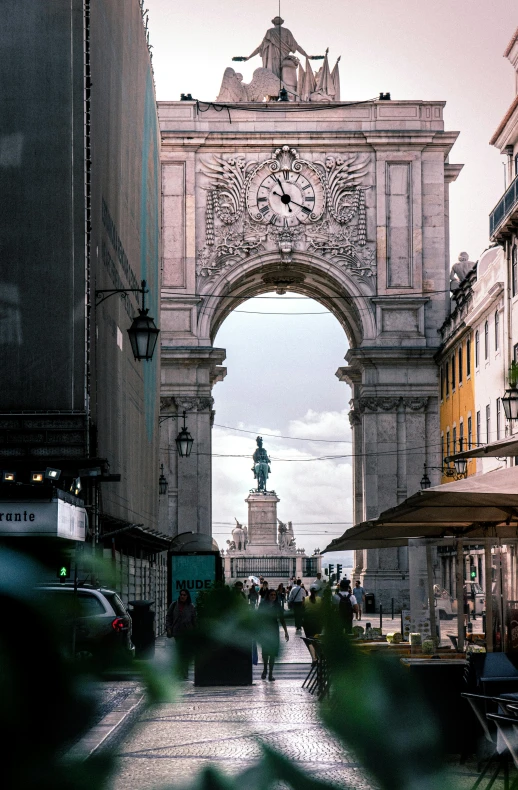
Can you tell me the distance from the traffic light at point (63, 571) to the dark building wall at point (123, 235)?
21878 mm

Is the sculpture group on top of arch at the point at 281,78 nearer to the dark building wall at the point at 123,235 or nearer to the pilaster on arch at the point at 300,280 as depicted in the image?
the pilaster on arch at the point at 300,280

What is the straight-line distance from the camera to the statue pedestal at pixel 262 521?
77.5 metres

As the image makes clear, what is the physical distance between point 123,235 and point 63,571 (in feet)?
94.4

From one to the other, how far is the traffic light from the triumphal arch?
56.0 meters

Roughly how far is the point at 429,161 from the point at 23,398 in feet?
131

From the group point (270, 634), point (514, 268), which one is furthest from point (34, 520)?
point (514, 268)

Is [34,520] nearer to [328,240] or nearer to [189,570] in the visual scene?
[189,570]

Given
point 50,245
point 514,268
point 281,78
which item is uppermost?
point 281,78

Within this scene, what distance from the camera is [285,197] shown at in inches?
2349

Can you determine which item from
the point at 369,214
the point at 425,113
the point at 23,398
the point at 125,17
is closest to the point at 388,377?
the point at 369,214

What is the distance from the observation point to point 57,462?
21.1 metres

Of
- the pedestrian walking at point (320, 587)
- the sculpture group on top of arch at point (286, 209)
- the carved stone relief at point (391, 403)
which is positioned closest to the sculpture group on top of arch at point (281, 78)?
the sculpture group on top of arch at point (286, 209)

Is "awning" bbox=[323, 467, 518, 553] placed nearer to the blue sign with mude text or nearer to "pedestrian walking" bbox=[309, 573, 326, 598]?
"pedestrian walking" bbox=[309, 573, 326, 598]

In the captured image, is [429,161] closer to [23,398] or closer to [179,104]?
[179,104]
